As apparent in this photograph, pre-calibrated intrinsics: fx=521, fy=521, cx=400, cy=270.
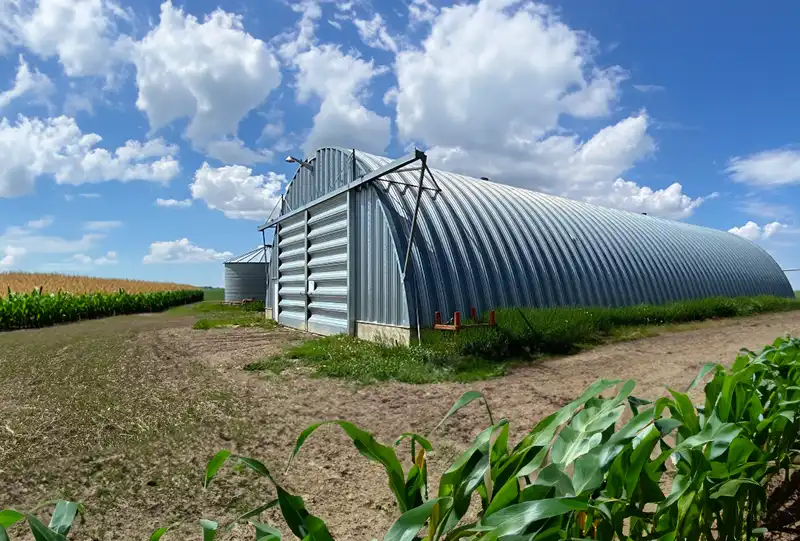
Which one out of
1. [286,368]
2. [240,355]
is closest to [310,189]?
[240,355]

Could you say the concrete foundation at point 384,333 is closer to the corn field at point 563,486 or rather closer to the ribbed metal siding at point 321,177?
the ribbed metal siding at point 321,177

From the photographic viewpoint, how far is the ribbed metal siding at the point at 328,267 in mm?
13750

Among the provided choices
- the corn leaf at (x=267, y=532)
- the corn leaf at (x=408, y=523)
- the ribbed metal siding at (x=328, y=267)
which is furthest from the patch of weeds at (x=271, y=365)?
the corn leaf at (x=408, y=523)

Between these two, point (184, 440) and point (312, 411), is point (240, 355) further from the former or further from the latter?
point (184, 440)

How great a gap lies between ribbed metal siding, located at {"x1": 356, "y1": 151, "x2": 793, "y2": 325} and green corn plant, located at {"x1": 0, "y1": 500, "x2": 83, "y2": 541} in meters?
9.53

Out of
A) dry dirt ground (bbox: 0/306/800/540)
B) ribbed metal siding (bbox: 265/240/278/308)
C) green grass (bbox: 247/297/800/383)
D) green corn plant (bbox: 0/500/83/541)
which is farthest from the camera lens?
ribbed metal siding (bbox: 265/240/278/308)

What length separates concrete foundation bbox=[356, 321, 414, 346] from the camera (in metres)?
10.9

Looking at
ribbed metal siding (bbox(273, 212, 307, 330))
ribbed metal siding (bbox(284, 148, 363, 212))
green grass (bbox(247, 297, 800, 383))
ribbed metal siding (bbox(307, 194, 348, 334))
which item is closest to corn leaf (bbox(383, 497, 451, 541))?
green grass (bbox(247, 297, 800, 383))

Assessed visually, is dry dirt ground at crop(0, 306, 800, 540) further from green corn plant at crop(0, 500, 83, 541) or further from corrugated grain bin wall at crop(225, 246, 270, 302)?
corrugated grain bin wall at crop(225, 246, 270, 302)

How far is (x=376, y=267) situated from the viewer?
480 inches

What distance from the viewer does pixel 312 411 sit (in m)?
6.66

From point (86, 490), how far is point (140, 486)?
15.9 inches

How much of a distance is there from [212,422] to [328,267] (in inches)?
348

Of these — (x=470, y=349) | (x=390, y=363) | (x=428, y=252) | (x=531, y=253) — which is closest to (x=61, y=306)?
(x=428, y=252)
